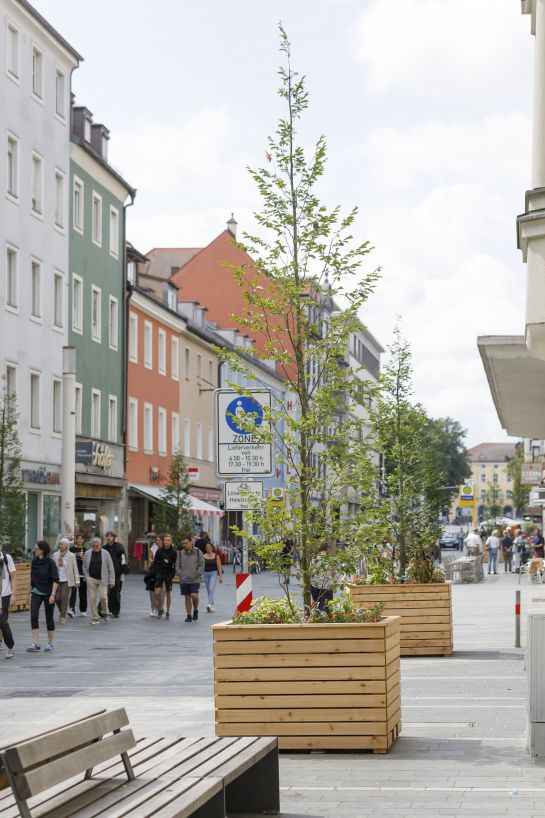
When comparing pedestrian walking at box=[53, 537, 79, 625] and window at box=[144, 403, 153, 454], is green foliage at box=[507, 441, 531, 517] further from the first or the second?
pedestrian walking at box=[53, 537, 79, 625]

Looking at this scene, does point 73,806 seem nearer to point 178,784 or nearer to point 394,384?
point 178,784

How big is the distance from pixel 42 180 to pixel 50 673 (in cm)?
2790

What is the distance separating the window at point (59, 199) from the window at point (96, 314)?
3934mm

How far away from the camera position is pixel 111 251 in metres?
52.7

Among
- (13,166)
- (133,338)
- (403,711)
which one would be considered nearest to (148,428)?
(133,338)

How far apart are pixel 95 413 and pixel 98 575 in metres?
22.1

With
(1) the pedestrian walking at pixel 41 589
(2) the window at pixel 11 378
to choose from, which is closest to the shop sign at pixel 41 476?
(2) the window at pixel 11 378

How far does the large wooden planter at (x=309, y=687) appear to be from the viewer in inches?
439

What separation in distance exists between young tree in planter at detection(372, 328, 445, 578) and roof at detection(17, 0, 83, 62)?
23.0 meters

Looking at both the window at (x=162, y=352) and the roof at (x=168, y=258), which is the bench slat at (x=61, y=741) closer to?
the window at (x=162, y=352)

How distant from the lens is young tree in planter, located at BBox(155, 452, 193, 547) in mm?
45344

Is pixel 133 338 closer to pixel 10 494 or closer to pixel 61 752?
pixel 10 494

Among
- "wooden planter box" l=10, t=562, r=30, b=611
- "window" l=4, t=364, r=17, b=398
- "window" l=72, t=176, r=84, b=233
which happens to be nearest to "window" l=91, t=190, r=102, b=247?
"window" l=72, t=176, r=84, b=233

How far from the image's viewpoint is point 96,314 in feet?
167
